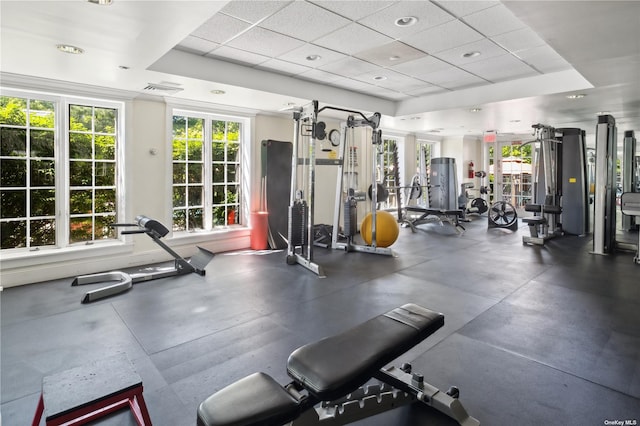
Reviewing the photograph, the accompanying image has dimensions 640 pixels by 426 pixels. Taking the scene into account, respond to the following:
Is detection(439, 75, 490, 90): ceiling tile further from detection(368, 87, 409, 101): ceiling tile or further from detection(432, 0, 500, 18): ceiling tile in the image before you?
detection(432, 0, 500, 18): ceiling tile

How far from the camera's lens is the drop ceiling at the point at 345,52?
267 centimetres

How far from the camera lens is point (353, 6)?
10.1 ft

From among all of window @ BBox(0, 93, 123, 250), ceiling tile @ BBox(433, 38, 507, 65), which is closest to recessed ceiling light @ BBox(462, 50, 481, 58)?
ceiling tile @ BBox(433, 38, 507, 65)

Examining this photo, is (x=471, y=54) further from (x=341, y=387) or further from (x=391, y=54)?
(x=341, y=387)

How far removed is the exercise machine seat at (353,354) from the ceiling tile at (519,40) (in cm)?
320

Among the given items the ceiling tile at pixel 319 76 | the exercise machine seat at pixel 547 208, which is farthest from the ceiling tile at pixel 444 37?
the exercise machine seat at pixel 547 208

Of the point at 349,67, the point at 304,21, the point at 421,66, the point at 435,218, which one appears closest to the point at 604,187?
the point at 435,218

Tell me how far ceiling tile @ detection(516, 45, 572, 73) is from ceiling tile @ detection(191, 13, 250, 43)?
10.3ft

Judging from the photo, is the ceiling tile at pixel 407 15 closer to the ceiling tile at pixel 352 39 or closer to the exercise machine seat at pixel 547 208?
the ceiling tile at pixel 352 39

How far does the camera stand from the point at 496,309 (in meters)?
3.41

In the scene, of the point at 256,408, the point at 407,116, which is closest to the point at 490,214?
the point at 407,116

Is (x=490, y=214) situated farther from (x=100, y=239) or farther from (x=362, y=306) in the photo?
(x=100, y=239)

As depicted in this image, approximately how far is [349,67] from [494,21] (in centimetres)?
184

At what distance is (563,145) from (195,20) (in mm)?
7683
